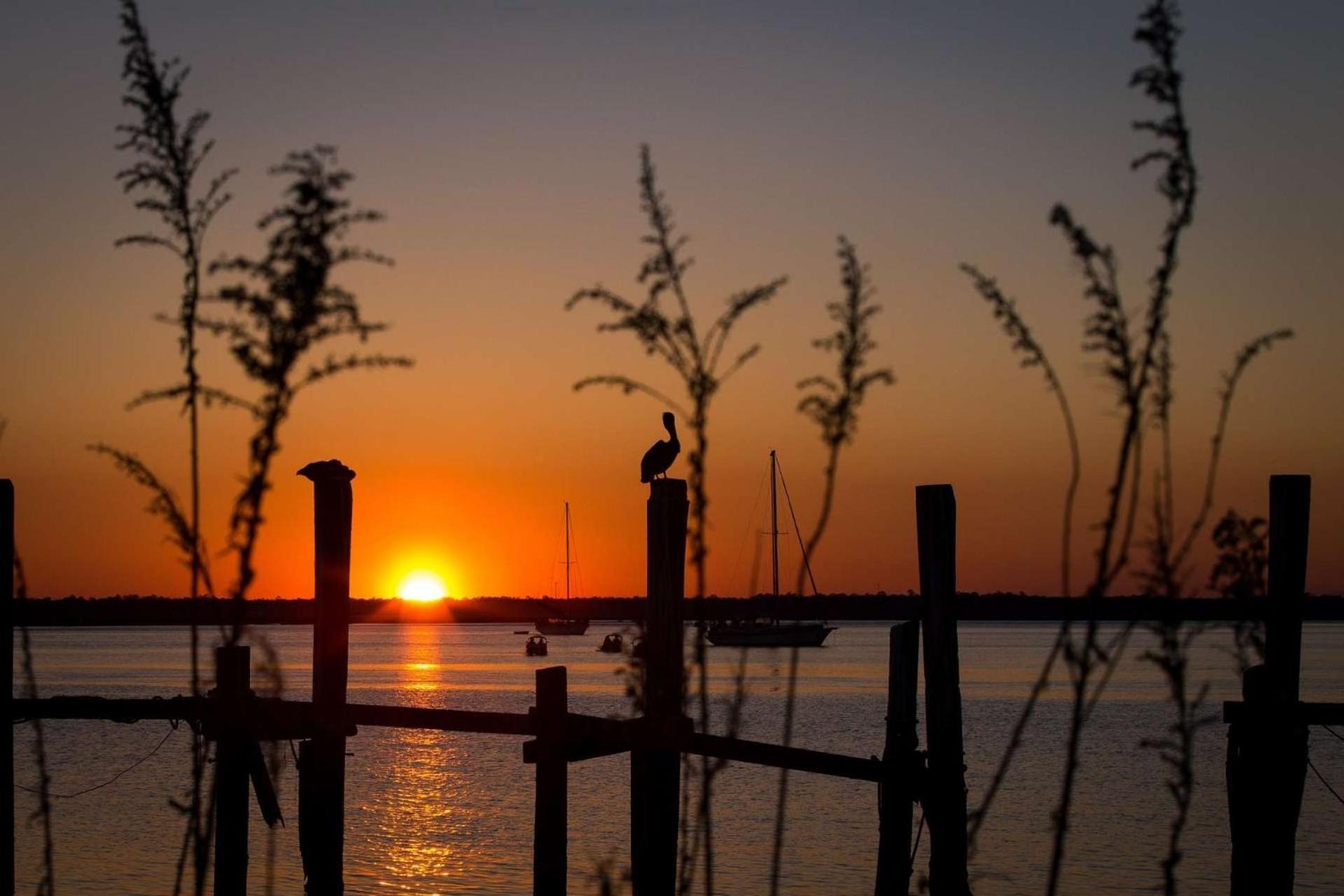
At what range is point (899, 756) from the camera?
30.0ft

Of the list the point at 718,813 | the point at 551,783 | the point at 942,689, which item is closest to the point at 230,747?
the point at 551,783

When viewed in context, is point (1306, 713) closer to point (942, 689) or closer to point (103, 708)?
point (942, 689)

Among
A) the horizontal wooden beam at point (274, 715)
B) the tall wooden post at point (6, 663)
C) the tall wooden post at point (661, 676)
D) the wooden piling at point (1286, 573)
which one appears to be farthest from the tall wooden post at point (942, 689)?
the tall wooden post at point (6, 663)

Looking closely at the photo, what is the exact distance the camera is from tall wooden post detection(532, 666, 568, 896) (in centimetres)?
727

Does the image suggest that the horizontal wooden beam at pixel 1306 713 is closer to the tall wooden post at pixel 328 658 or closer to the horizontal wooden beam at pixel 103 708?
the tall wooden post at pixel 328 658

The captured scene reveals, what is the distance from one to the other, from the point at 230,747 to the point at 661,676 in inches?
94.4

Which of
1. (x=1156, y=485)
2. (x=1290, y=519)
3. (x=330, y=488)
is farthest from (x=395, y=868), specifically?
(x=1156, y=485)

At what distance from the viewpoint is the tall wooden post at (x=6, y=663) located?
25.3 feet

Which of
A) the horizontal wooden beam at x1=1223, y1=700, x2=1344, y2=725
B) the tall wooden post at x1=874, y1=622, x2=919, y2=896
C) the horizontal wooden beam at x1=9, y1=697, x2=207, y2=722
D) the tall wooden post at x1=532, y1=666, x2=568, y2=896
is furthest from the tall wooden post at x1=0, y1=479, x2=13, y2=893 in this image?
the horizontal wooden beam at x1=1223, y1=700, x2=1344, y2=725

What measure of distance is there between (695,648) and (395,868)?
2081cm

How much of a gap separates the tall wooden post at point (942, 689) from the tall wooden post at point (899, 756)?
300 millimetres

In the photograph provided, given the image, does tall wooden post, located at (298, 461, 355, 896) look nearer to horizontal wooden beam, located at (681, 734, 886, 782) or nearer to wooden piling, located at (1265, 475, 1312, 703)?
horizontal wooden beam, located at (681, 734, 886, 782)

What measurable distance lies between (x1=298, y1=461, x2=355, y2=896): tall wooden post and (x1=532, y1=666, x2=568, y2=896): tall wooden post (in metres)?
1.26

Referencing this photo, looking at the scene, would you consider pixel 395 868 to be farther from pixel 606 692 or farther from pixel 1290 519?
pixel 606 692
